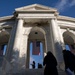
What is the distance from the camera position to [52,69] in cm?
916

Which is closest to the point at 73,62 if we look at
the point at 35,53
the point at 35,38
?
the point at 35,53

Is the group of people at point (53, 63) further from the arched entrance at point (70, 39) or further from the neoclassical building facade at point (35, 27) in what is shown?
the arched entrance at point (70, 39)

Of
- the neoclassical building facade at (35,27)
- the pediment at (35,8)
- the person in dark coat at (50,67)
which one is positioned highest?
the pediment at (35,8)

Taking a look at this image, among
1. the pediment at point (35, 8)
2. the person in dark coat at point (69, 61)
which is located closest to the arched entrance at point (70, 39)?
the pediment at point (35, 8)

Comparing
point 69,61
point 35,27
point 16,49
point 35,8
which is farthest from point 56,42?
point 69,61

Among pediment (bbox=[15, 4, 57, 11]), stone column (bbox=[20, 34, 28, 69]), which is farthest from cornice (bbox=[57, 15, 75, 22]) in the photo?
stone column (bbox=[20, 34, 28, 69])

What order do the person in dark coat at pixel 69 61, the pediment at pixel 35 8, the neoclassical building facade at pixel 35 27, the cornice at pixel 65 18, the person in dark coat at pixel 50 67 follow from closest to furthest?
the person in dark coat at pixel 50 67
the person in dark coat at pixel 69 61
the neoclassical building facade at pixel 35 27
the pediment at pixel 35 8
the cornice at pixel 65 18

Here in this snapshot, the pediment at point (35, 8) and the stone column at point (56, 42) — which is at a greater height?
the pediment at point (35, 8)

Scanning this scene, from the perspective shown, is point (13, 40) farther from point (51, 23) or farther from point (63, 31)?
point (63, 31)

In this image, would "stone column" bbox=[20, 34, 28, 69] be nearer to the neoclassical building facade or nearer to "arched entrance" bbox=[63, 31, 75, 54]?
the neoclassical building facade

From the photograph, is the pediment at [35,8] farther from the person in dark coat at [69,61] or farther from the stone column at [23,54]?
the person in dark coat at [69,61]

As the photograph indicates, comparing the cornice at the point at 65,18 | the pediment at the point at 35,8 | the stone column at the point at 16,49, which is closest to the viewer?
the stone column at the point at 16,49

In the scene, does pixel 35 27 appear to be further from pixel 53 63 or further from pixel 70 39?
pixel 53 63

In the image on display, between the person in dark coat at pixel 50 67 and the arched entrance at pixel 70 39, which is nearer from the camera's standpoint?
the person in dark coat at pixel 50 67
